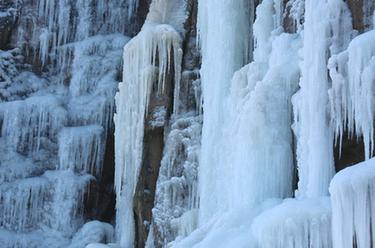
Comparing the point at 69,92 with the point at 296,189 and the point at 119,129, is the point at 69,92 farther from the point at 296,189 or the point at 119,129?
the point at 296,189

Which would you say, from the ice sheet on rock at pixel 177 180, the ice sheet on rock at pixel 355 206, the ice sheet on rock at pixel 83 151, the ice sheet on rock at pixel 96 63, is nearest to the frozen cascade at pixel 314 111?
the ice sheet on rock at pixel 355 206

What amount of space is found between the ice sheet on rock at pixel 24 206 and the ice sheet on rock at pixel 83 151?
2.47 feet

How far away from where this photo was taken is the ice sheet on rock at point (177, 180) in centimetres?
1568

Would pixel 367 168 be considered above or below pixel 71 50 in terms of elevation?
below

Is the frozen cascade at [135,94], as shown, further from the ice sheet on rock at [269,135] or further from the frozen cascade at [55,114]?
the ice sheet on rock at [269,135]

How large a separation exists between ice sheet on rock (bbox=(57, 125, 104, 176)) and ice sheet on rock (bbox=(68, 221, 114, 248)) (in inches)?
61.8

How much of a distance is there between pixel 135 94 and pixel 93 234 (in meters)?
3.26

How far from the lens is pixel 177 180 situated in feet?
52.4

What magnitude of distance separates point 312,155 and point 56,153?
11.0 meters

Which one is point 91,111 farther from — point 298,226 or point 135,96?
point 298,226

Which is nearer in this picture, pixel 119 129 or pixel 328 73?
pixel 328 73

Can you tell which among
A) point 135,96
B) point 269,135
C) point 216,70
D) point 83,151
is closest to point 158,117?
point 135,96

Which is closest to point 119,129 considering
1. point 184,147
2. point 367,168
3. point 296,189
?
point 184,147

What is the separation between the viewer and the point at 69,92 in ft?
70.7
